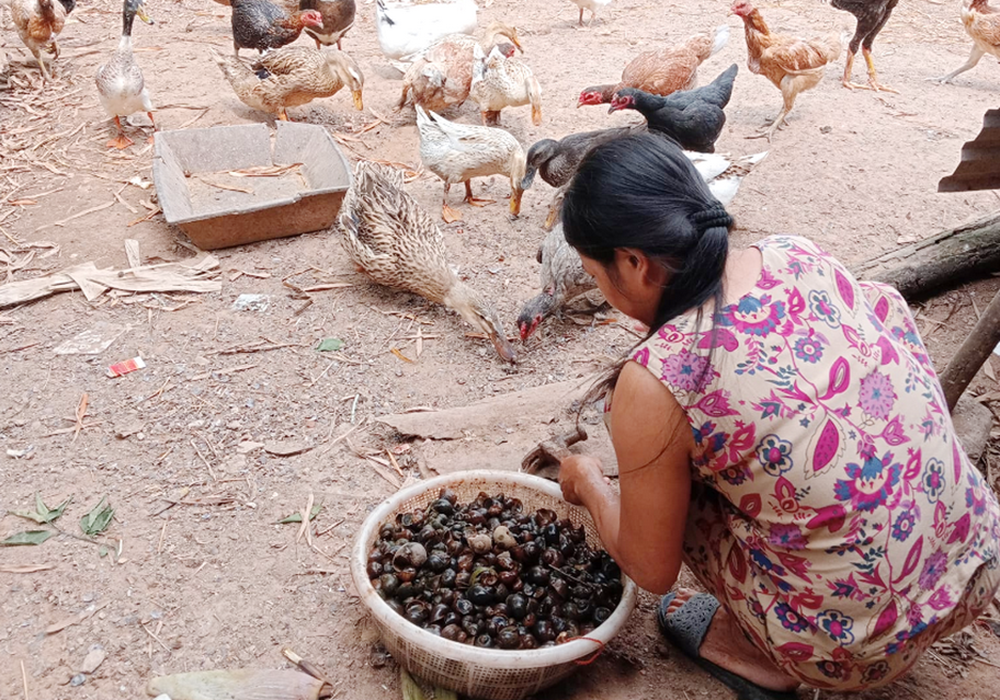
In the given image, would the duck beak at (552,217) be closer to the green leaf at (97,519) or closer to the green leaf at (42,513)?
the green leaf at (97,519)

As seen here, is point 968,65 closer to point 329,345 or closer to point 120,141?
point 329,345

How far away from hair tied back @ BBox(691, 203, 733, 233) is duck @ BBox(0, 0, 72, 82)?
8.33 metres

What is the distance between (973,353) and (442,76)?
17.2 ft

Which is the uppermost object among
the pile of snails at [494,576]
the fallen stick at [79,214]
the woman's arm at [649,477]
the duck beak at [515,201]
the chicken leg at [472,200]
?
the woman's arm at [649,477]

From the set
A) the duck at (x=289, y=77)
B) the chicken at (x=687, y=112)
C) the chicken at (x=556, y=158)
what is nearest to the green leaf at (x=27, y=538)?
the chicken at (x=556, y=158)

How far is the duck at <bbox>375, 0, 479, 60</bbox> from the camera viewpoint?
810 cm

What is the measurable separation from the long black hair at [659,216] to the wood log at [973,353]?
1.81 m

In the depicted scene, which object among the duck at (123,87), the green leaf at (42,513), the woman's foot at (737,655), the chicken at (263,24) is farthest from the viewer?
the chicken at (263,24)

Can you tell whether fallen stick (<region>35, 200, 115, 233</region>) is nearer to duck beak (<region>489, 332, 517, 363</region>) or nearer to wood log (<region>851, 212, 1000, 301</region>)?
duck beak (<region>489, 332, 517, 363</region>)

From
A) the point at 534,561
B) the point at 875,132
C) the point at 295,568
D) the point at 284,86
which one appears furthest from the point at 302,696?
the point at 875,132

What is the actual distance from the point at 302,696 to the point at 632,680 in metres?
1.03

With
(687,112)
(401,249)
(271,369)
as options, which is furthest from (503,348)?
(687,112)

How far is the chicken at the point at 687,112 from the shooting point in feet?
19.4

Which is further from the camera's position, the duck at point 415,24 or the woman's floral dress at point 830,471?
the duck at point 415,24
